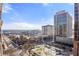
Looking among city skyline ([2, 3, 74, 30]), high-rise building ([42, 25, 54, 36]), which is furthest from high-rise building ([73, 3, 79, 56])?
high-rise building ([42, 25, 54, 36])

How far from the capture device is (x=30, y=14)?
2.09 metres

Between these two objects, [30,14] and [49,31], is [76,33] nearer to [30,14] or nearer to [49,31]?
[49,31]

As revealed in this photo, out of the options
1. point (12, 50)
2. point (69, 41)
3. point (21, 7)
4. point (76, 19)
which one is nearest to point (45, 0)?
point (21, 7)

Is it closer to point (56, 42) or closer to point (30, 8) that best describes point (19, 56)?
point (56, 42)

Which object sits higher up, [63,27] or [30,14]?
[30,14]

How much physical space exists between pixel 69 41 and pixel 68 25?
21cm

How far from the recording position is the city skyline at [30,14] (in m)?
2.07

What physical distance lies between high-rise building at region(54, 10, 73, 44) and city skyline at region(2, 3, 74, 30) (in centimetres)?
6

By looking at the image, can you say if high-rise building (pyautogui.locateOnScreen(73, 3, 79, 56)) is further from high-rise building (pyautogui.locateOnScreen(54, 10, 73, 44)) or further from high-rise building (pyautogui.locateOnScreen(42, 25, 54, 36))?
high-rise building (pyautogui.locateOnScreen(42, 25, 54, 36))

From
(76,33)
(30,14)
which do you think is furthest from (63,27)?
(30,14)

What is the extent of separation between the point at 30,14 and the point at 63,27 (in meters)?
0.48

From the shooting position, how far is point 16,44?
2.07m

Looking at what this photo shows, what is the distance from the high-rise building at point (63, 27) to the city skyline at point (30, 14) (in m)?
0.06

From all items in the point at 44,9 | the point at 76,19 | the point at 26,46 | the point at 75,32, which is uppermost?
the point at 44,9
